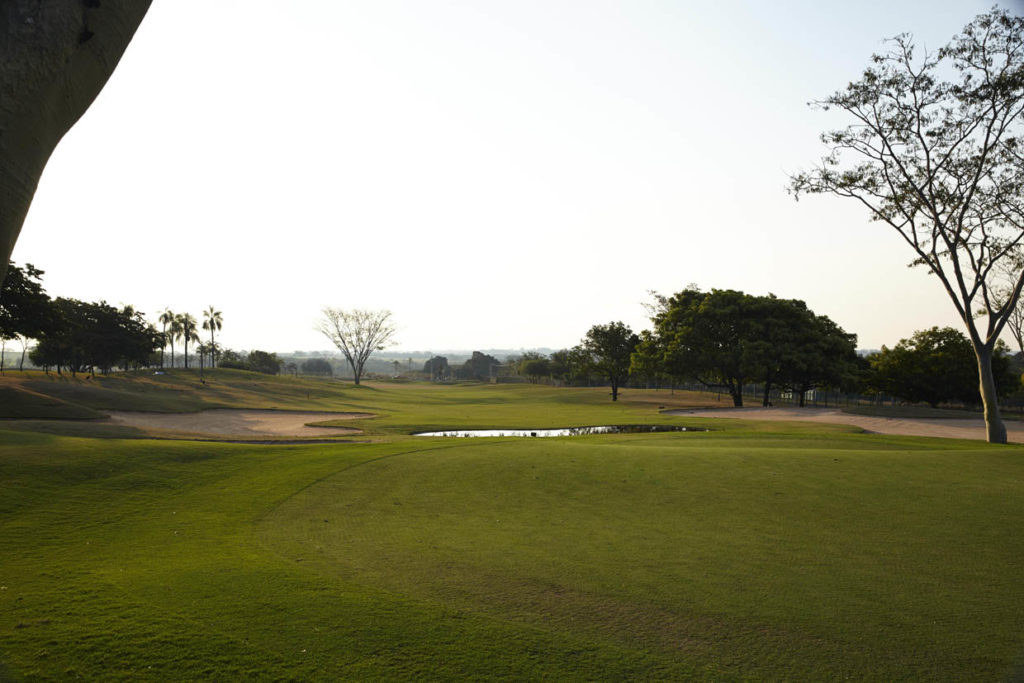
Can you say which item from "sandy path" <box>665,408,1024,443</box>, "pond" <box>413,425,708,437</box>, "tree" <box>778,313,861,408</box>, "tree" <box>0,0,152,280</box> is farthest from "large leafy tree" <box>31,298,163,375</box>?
→ "tree" <box>0,0,152,280</box>

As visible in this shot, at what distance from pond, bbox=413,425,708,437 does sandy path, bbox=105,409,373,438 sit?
614 cm

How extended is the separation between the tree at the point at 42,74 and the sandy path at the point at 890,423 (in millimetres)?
37013

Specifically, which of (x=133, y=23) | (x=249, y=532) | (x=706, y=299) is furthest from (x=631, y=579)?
(x=706, y=299)

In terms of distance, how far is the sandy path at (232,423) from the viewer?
110ft

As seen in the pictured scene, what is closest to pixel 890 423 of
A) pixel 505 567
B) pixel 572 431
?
pixel 572 431

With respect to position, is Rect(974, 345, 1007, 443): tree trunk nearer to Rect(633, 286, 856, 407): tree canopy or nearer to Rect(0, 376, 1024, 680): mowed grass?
Rect(0, 376, 1024, 680): mowed grass

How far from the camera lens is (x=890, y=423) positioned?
3803 centimetres

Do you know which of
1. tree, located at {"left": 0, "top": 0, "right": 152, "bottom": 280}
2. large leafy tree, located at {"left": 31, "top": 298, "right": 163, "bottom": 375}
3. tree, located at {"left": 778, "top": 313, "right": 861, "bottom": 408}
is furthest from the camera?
large leafy tree, located at {"left": 31, "top": 298, "right": 163, "bottom": 375}

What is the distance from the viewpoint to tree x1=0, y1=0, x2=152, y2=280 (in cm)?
392

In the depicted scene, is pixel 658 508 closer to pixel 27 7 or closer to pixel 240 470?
pixel 240 470

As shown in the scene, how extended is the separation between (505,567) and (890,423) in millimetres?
38260

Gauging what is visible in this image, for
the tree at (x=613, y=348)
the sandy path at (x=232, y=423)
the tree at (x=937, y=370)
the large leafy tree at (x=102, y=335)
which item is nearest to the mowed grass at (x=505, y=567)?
the sandy path at (x=232, y=423)

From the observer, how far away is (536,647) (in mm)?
5863

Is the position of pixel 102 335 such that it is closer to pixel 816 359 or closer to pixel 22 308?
pixel 22 308
